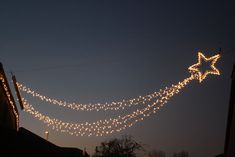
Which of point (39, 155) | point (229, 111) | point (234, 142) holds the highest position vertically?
point (229, 111)

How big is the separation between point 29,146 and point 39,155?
3.24 feet

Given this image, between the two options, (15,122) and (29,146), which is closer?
(29,146)

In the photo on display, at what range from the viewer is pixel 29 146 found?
1485 cm

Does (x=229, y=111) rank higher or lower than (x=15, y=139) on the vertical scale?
higher

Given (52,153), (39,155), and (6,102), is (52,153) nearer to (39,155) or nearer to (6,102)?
(39,155)

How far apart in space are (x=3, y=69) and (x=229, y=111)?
11764 mm

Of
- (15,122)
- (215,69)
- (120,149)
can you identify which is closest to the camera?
(215,69)

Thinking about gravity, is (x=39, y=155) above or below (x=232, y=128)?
below

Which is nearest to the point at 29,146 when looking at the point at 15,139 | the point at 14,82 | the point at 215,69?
the point at 15,139

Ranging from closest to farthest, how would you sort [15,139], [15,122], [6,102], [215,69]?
[215,69] < [15,139] < [6,102] < [15,122]

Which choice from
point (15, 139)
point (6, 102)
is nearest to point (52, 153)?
point (15, 139)

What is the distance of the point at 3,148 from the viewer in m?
13.9

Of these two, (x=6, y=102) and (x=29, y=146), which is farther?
(x=6, y=102)

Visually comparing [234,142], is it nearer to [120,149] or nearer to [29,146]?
[29,146]
